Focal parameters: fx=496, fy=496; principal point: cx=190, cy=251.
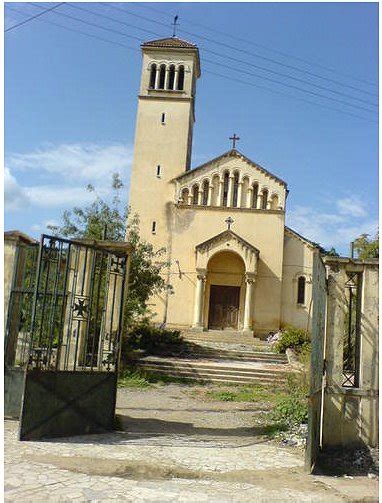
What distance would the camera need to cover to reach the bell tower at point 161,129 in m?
28.4

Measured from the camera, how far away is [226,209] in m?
27.8

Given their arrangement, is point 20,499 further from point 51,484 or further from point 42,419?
point 42,419

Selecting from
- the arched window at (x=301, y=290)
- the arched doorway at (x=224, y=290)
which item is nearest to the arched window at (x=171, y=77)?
the arched doorway at (x=224, y=290)

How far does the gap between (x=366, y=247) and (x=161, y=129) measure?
13632mm

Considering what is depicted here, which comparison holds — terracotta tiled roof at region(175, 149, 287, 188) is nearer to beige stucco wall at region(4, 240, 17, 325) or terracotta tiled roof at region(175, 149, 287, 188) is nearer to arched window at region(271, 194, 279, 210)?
arched window at region(271, 194, 279, 210)

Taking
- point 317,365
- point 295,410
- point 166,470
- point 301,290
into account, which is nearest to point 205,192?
point 301,290

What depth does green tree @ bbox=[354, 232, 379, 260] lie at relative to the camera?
80.0ft

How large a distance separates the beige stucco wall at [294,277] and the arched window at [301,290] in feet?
0.55

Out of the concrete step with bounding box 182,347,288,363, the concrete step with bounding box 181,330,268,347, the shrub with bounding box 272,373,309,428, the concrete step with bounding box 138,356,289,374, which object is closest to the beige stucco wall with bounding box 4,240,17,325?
the shrub with bounding box 272,373,309,428

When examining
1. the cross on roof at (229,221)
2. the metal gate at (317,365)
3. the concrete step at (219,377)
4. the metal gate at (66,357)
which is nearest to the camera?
the metal gate at (317,365)

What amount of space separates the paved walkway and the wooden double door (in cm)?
1857

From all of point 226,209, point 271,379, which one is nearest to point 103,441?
point 271,379

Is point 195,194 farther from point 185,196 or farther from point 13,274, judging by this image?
point 13,274

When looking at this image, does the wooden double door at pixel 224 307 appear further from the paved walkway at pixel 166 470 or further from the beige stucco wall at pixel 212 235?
the paved walkway at pixel 166 470
